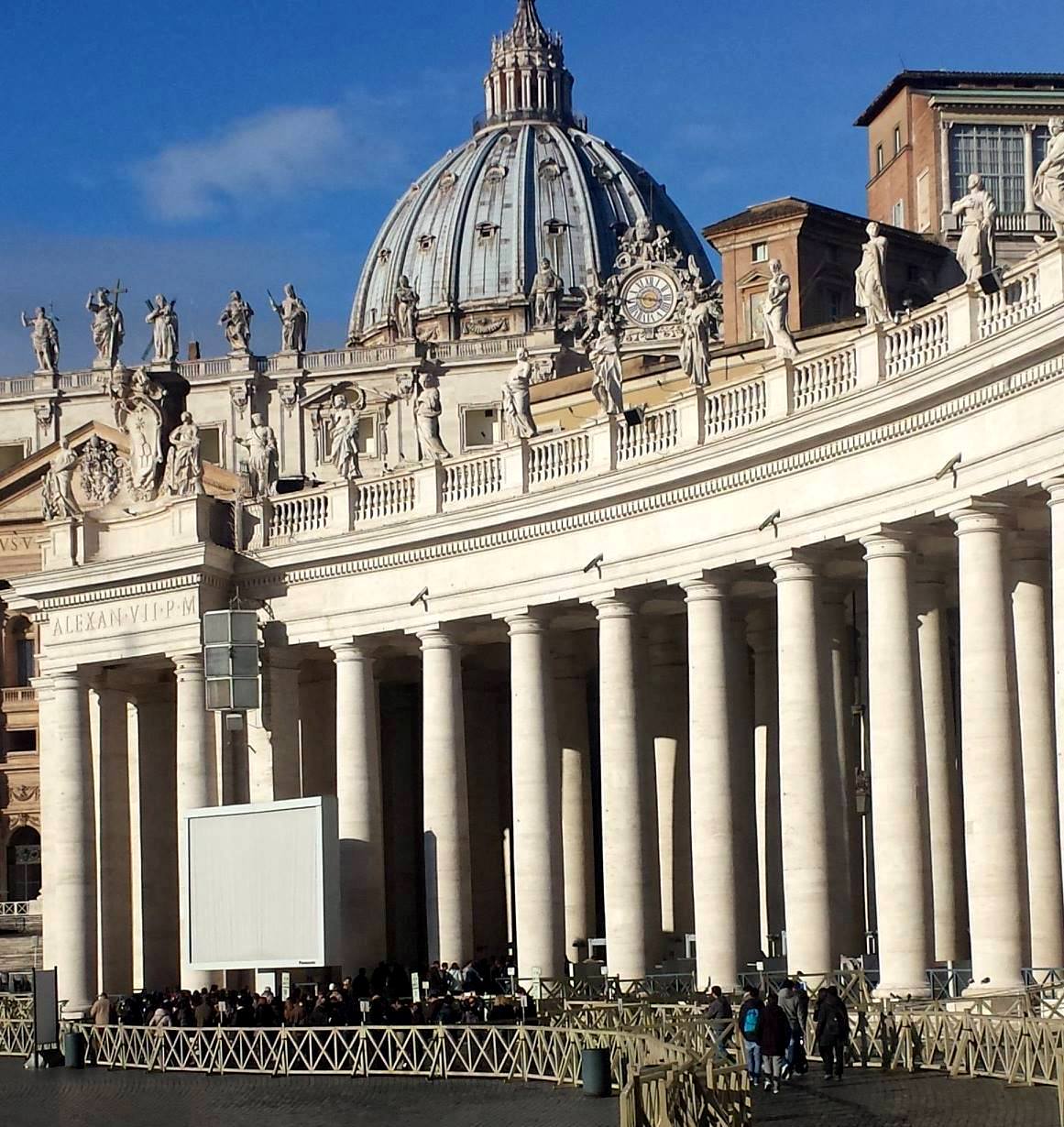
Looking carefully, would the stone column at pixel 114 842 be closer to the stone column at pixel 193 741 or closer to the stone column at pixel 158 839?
the stone column at pixel 158 839

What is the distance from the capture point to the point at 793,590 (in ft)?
182

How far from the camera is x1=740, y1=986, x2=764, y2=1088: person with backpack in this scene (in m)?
44.8

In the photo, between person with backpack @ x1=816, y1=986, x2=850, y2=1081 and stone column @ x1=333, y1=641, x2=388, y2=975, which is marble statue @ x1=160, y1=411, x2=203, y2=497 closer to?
stone column @ x1=333, y1=641, x2=388, y2=975

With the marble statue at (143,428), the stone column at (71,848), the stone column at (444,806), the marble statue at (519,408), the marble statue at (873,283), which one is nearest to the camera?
the marble statue at (873,283)

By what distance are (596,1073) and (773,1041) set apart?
3.07 metres

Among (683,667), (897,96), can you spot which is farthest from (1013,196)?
(683,667)

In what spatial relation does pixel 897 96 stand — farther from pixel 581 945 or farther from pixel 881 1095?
pixel 881 1095

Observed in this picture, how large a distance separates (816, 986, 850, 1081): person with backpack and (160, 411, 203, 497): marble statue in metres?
29.3

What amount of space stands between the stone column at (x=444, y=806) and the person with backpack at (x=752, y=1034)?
20192 mm

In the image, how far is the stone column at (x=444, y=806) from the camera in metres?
64.7

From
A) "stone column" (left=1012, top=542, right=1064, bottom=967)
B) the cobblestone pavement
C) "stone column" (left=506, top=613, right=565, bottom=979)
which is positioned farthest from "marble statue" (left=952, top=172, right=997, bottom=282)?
"stone column" (left=506, top=613, right=565, bottom=979)

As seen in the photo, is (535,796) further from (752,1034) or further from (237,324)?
(237,324)

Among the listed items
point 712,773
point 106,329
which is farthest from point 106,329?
point 712,773

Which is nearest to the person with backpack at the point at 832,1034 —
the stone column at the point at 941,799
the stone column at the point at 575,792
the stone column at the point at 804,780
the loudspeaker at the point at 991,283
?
the stone column at the point at 804,780
